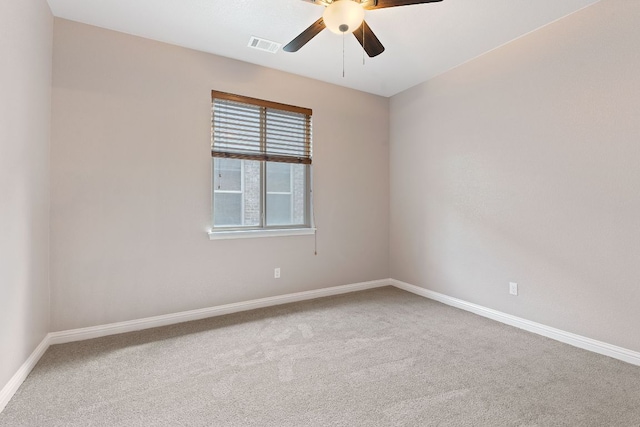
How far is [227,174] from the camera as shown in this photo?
3293 mm

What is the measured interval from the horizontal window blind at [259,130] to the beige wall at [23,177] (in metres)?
1.32

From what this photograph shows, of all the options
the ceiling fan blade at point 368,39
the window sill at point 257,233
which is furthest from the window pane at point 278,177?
the ceiling fan blade at point 368,39

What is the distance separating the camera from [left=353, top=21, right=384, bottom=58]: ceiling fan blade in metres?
2.14

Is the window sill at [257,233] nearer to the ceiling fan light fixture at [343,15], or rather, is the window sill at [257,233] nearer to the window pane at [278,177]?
the window pane at [278,177]

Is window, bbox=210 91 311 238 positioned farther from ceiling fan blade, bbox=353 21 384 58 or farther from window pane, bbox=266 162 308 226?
ceiling fan blade, bbox=353 21 384 58

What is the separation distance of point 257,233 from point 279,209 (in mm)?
443

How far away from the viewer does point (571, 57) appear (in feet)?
8.12

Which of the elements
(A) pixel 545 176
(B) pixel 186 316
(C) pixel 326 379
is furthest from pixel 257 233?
(A) pixel 545 176

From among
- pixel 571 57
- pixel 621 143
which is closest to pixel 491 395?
pixel 621 143

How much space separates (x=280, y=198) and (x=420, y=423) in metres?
2.63

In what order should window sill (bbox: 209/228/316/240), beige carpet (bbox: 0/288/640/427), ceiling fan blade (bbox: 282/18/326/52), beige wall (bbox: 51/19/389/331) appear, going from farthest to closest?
window sill (bbox: 209/228/316/240)
beige wall (bbox: 51/19/389/331)
ceiling fan blade (bbox: 282/18/326/52)
beige carpet (bbox: 0/288/640/427)

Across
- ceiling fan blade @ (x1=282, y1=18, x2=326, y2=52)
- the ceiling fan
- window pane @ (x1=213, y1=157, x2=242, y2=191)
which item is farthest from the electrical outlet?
window pane @ (x1=213, y1=157, x2=242, y2=191)

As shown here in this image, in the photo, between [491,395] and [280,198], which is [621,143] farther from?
[280,198]

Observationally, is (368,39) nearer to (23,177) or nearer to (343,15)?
(343,15)
